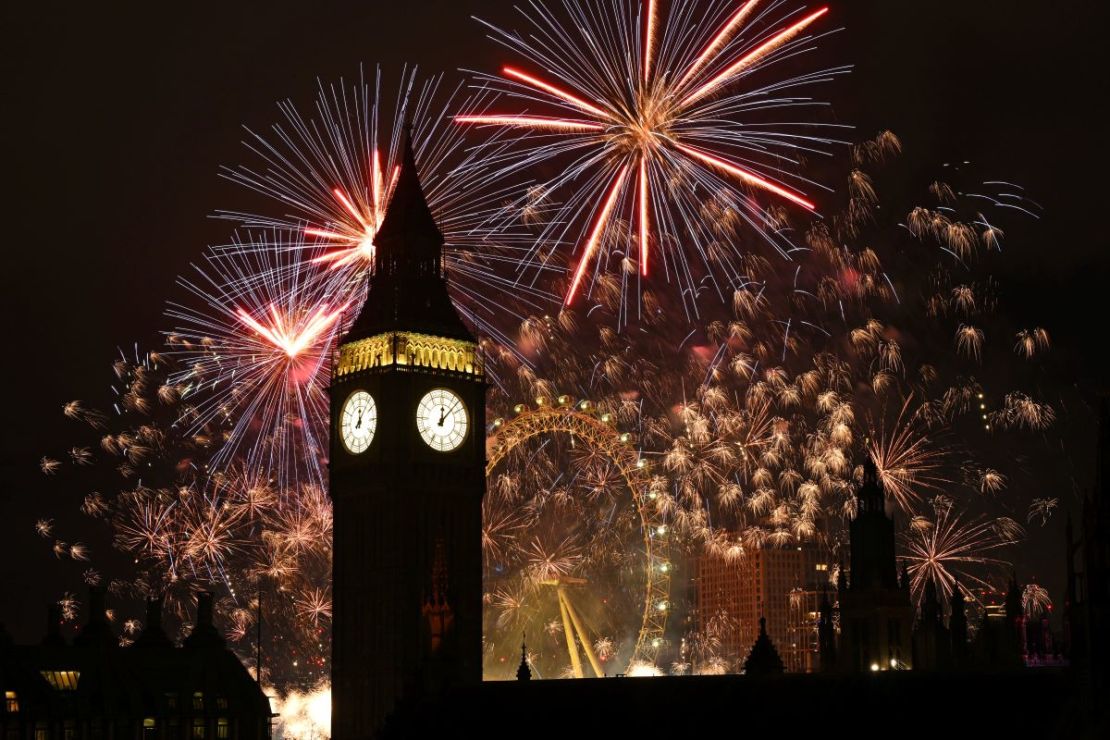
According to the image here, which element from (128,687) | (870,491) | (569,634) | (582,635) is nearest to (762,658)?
(569,634)

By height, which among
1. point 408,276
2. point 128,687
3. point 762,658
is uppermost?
point 408,276

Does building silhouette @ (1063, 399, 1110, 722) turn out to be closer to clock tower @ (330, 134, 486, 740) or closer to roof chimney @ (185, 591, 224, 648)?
clock tower @ (330, 134, 486, 740)

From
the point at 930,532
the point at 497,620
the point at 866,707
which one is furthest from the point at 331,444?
the point at 866,707

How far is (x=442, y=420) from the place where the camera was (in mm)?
125562

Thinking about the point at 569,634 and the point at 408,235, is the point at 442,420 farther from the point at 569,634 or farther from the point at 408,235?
the point at 569,634

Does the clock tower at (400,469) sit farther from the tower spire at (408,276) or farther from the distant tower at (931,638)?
the distant tower at (931,638)

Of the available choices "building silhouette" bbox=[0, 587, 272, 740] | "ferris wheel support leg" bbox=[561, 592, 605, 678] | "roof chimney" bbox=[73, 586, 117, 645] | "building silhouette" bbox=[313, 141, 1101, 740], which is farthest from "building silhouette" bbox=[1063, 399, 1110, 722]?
"roof chimney" bbox=[73, 586, 117, 645]

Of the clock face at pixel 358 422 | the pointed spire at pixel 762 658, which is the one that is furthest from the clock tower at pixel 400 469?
the pointed spire at pixel 762 658

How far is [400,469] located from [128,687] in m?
33.1

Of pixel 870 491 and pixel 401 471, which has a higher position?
pixel 870 491

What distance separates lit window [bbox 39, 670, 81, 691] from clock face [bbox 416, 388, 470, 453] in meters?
35.0

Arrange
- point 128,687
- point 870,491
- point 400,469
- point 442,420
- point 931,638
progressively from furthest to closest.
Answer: point 931,638 < point 870,491 < point 128,687 < point 442,420 < point 400,469

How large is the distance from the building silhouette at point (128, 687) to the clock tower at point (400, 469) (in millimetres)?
21746

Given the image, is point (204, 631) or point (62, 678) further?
point (204, 631)
